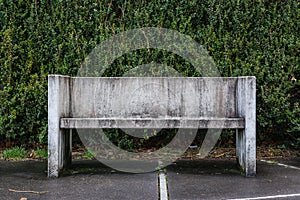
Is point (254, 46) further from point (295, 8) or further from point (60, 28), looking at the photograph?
Result: point (60, 28)

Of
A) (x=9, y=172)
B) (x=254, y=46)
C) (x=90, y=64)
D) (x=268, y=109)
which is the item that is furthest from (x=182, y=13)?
(x=9, y=172)

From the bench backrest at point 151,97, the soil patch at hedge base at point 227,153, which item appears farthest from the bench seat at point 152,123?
the soil patch at hedge base at point 227,153

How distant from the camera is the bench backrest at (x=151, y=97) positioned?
145 inches

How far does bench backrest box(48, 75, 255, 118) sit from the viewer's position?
3.69 m

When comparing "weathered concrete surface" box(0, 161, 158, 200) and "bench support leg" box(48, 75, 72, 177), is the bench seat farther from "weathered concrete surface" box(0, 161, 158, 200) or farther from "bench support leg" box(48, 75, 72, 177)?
"weathered concrete surface" box(0, 161, 158, 200)

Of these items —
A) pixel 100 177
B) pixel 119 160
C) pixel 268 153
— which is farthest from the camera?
pixel 268 153

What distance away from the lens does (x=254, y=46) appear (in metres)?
4.27

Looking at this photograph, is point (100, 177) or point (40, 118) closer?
point (100, 177)

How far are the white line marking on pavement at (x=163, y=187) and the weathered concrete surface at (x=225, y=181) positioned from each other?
39 millimetres

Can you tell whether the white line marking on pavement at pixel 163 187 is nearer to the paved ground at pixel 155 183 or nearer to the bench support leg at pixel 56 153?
the paved ground at pixel 155 183

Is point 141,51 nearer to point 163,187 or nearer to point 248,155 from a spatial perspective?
point 248,155

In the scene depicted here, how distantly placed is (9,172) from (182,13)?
8.19 feet

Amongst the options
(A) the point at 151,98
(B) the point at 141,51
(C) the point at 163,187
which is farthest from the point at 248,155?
(B) the point at 141,51

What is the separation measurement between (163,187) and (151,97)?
114 cm
